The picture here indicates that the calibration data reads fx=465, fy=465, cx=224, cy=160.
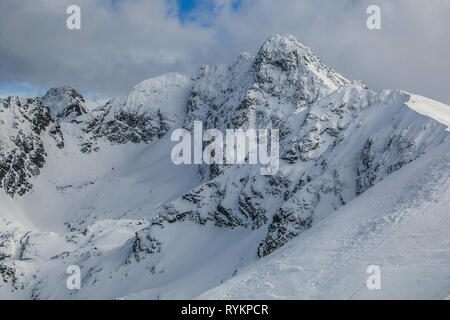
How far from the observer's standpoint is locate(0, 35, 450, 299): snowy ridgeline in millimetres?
25594

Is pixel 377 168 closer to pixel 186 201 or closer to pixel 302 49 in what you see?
pixel 186 201

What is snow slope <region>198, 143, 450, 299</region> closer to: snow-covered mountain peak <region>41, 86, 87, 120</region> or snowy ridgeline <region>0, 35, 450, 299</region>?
snowy ridgeline <region>0, 35, 450, 299</region>

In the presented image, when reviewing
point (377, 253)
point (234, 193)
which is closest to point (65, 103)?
point (234, 193)

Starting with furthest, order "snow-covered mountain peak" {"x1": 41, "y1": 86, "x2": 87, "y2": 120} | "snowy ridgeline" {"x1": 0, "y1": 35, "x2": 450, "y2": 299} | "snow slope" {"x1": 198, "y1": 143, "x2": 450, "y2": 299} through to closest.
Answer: "snow-covered mountain peak" {"x1": 41, "y1": 86, "x2": 87, "y2": 120}
"snowy ridgeline" {"x1": 0, "y1": 35, "x2": 450, "y2": 299}
"snow slope" {"x1": 198, "y1": 143, "x2": 450, "y2": 299}

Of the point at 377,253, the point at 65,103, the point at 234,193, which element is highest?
the point at 65,103

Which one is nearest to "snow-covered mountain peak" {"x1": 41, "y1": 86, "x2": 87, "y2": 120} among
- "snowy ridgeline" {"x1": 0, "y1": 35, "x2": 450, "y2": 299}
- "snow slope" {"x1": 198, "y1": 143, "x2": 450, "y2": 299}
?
"snowy ridgeline" {"x1": 0, "y1": 35, "x2": 450, "y2": 299}

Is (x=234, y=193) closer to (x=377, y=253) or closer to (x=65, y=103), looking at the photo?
(x=377, y=253)

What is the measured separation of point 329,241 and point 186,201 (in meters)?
56.0

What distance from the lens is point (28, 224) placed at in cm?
12119

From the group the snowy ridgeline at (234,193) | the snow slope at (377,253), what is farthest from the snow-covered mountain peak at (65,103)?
the snow slope at (377,253)

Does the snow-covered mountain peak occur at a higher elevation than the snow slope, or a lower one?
higher

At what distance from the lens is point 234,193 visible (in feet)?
254

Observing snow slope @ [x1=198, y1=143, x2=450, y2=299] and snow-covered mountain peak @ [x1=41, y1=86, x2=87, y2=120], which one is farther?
snow-covered mountain peak @ [x1=41, y1=86, x2=87, y2=120]

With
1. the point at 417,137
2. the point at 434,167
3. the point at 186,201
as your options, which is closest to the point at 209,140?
the point at 186,201
